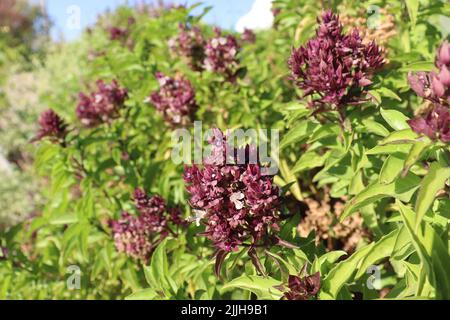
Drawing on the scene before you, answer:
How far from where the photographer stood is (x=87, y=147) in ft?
10.5

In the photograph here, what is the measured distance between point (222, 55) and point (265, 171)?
57.2 inches

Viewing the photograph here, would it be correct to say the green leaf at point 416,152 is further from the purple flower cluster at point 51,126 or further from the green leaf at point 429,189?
the purple flower cluster at point 51,126

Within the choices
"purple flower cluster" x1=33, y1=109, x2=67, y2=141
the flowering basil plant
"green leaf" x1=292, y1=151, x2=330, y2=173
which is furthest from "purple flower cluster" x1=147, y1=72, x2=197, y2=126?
"green leaf" x1=292, y1=151, x2=330, y2=173

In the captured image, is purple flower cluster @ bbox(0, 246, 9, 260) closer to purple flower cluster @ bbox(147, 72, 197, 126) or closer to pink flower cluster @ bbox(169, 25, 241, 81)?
purple flower cluster @ bbox(147, 72, 197, 126)

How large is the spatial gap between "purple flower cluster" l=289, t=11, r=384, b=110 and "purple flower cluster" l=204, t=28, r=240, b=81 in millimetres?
966

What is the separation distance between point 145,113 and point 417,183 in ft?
8.43

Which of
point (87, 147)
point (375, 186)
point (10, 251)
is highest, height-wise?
point (87, 147)

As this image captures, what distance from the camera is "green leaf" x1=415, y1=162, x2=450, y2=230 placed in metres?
1.29

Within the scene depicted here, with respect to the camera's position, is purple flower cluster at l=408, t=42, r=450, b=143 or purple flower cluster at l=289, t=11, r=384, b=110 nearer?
purple flower cluster at l=408, t=42, r=450, b=143

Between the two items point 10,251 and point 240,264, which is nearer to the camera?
point 240,264
